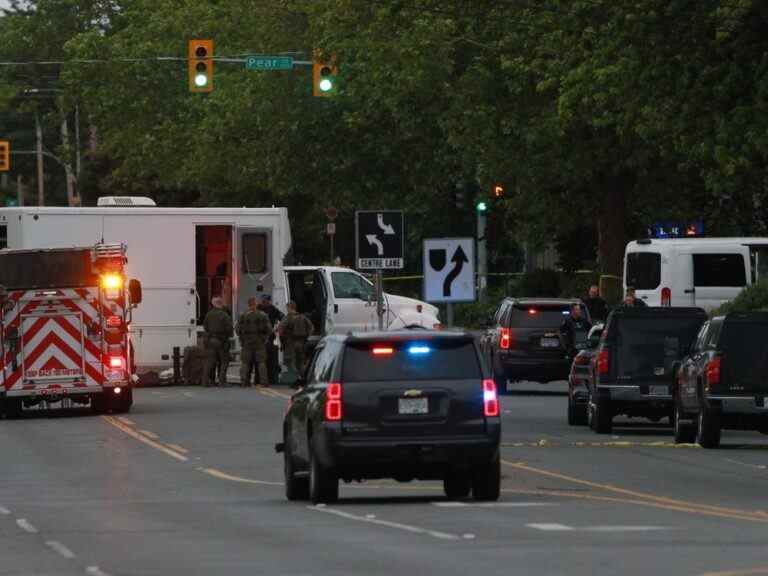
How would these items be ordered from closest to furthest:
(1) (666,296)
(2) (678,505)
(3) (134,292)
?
(2) (678,505)
(3) (134,292)
(1) (666,296)

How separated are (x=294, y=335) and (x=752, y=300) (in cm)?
1019

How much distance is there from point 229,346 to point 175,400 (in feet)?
14.2

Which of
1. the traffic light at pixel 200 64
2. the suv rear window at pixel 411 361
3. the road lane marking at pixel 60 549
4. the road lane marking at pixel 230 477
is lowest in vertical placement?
the road lane marking at pixel 230 477

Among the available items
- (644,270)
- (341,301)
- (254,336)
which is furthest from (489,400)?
(644,270)

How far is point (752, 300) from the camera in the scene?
4066 cm

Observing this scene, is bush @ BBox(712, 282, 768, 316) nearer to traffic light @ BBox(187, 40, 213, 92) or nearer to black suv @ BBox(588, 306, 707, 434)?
black suv @ BBox(588, 306, 707, 434)

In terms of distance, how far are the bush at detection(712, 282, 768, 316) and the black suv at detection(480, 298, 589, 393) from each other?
117 inches

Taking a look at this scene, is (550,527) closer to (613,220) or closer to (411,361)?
(411,361)

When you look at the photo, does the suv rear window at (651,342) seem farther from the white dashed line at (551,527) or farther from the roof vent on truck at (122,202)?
the roof vent on truck at (122,202)

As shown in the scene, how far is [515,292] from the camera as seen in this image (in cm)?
7094

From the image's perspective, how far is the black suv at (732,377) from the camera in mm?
29234

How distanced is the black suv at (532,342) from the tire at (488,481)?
69.4 ft

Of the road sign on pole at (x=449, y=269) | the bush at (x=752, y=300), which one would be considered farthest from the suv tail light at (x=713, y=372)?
the bush at (x=752, y=300)

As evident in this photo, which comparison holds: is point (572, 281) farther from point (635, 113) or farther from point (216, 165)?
point (635, 113)
